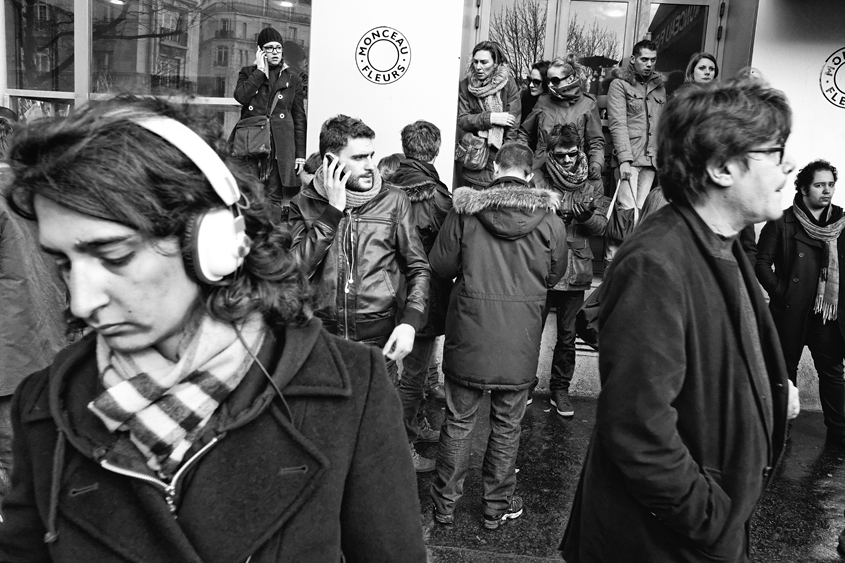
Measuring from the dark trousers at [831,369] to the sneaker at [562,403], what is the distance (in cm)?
196

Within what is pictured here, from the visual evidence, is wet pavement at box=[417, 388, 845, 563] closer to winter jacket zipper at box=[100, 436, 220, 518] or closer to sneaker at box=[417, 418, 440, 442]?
sneaker at box=[417, 418, 440, 442]

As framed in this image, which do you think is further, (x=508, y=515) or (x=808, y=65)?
(x=808, y=65)

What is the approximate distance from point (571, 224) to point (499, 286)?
1970mm

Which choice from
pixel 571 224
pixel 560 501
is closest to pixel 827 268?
pixel 571 224

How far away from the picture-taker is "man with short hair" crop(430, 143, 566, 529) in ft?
13.9

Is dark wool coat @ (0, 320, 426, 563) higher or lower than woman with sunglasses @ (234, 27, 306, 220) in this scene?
lower

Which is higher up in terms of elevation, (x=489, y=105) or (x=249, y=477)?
(x=489, y=105)

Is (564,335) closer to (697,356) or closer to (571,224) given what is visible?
(571,224)

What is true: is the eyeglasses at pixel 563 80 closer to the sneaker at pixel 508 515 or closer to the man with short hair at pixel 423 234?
the man with short hair at pixel 423 234

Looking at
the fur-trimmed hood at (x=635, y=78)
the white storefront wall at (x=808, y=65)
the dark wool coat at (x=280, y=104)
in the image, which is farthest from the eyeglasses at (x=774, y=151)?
the white storefront wall at (x=808, y=65)

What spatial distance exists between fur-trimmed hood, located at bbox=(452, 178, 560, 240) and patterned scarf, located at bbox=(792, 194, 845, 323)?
8.95 ft

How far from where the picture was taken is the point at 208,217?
1.38m

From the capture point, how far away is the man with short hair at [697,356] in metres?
1.97

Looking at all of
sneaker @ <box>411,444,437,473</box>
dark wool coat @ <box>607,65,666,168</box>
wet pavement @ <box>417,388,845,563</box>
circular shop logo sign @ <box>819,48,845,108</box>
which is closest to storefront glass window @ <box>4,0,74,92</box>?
dark wool coat @ <box>607,65,666,168</box>
